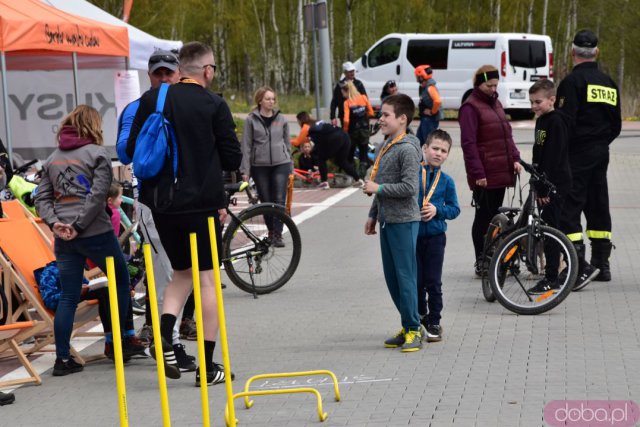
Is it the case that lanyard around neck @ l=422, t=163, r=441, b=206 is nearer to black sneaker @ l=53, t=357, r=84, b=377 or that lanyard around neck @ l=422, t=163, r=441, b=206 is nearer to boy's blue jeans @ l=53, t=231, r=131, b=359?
boy's blue jeans @ l=53, t=231, r=131, b=359

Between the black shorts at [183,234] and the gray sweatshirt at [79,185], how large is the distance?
519 millimetres

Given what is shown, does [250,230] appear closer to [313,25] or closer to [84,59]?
[84,59]

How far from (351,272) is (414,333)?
142 inches

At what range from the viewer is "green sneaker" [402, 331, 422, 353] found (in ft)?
25.5

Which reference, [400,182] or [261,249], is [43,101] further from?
[400,182]

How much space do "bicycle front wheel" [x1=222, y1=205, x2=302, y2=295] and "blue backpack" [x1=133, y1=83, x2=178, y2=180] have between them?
323cm

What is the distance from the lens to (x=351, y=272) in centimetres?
1138

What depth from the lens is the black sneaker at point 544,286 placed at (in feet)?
29.8

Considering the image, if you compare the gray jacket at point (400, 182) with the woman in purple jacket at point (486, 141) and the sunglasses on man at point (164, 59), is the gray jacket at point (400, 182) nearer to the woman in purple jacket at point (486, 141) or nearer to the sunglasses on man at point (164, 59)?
the sunglasses on man at point (164, 59)

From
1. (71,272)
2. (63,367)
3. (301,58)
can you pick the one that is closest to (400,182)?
(71,272)

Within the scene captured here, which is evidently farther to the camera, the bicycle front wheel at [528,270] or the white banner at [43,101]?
the white banner at [43,101]

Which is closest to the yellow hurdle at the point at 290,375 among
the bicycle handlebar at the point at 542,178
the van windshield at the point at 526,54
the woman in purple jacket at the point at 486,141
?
the bicycle handlebar at the point at 542,178

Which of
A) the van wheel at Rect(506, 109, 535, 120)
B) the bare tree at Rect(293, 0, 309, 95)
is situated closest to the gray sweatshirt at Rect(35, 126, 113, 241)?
the van wheel at Rect(506, 109, 535, 120)

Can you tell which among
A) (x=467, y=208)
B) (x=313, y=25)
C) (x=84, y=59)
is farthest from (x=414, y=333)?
(x=313, y=25)
